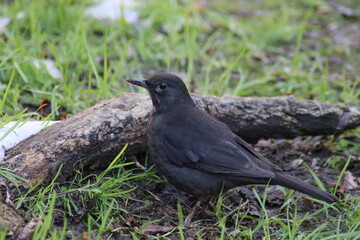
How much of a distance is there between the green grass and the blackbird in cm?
23

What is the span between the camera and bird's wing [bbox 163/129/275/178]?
12.8 ft

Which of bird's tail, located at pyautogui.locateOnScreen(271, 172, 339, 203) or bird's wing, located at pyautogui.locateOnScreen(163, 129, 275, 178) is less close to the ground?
bird's wing, located at pyautogui.locateOnScreen(163, 129, 275, 178)

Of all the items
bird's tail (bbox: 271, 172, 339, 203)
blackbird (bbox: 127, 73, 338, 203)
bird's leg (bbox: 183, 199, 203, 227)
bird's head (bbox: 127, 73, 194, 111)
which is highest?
bird's head (bbox: 127, 73, 194, 111)

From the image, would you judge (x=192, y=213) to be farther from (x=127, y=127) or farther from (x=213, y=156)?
(x=127, y=127)

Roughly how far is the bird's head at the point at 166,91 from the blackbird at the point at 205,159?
125 millimetres

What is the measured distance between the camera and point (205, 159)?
396cm

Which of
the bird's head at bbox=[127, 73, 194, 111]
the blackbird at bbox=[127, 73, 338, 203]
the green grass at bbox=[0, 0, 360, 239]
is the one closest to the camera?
the green grass at bbox=[0, 0, 360, 239]

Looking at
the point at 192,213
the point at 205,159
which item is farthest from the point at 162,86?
the point at 192,213

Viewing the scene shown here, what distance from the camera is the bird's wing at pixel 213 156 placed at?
3895 millimetres

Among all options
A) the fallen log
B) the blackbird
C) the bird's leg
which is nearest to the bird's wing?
the blackbird

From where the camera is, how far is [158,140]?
411cm

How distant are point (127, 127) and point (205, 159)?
0.74 m

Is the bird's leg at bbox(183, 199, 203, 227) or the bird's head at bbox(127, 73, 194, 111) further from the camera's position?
the bird's head at bbox(127, 73, 194, 111)

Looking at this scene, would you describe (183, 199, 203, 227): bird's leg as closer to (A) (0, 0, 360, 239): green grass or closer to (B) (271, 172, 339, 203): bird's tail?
(A) (0, 0, 360, 239): green grass
